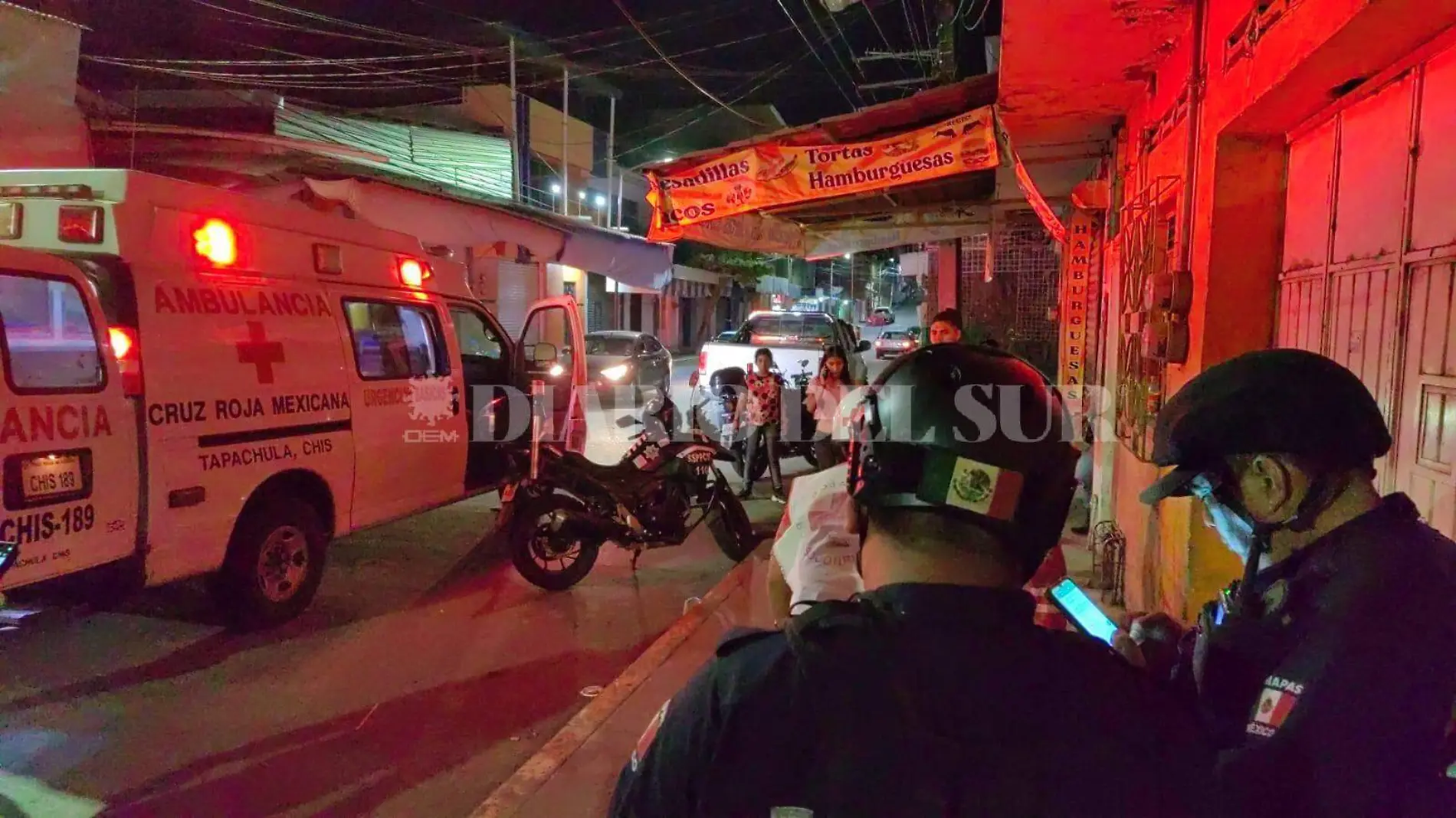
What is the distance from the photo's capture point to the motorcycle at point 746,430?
9.55 meters

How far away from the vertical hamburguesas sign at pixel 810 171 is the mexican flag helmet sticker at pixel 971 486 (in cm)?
556

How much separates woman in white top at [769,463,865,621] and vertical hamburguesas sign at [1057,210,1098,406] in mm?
5880

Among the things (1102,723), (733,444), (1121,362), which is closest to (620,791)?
(1102,723)

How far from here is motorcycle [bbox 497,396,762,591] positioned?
19.9 ft

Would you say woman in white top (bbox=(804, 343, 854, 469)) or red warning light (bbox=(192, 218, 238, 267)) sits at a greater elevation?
red warning light (bbox=(192, 218, 238, 267))

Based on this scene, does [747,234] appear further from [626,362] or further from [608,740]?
[626,362]

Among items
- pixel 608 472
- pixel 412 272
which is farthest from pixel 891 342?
pixel 412 272

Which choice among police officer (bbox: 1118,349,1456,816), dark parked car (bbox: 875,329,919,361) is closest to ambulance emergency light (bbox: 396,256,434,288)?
police officer (bbox: 1118,349,1456,816)

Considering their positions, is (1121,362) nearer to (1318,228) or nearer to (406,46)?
(1318,228)

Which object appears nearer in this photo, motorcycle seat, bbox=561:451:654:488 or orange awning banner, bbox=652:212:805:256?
motorcycle seat, bbox=561:451:654:488

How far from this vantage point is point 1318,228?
140 inches

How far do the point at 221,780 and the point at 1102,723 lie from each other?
3708 millimetres

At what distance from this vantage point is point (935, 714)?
1.00 meters

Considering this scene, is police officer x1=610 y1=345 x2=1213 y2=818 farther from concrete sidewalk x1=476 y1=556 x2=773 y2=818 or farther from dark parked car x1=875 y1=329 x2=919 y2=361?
dark parked car x1=875 y1=329 x2=919 y2=361
